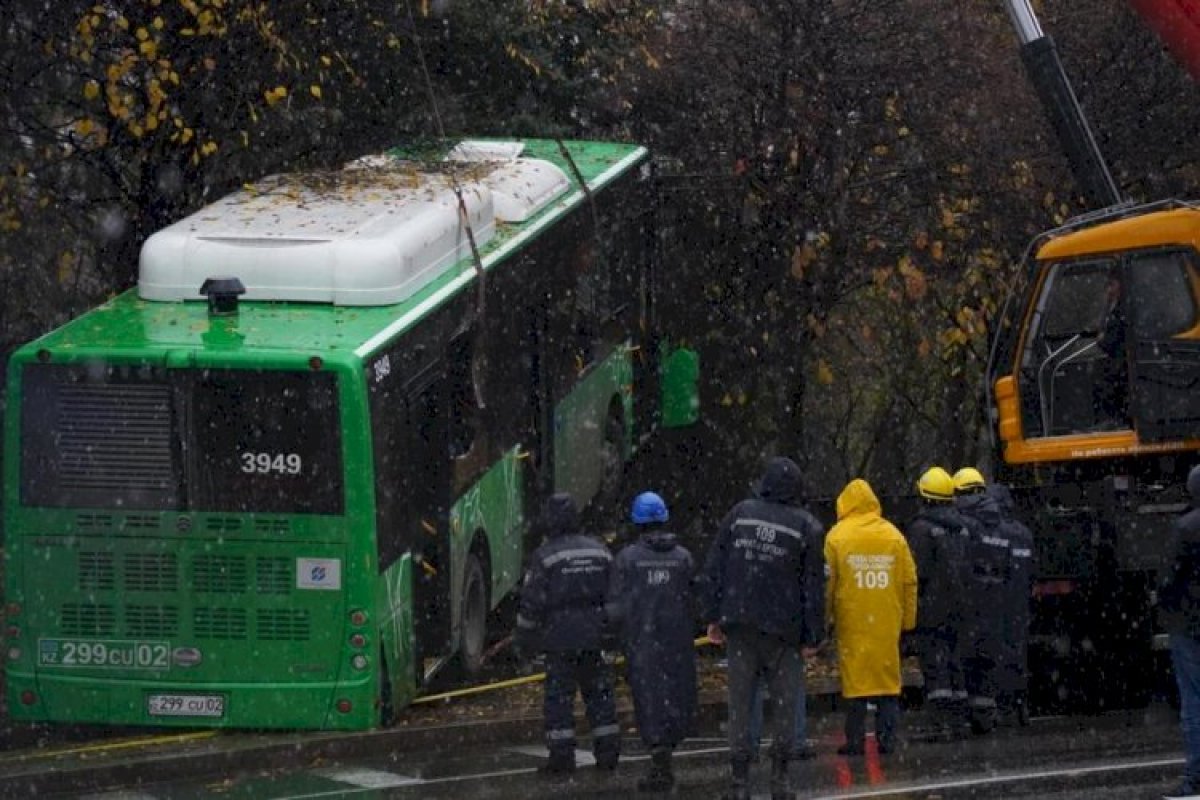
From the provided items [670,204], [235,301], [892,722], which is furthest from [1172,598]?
[670,204]

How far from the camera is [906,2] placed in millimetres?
21031

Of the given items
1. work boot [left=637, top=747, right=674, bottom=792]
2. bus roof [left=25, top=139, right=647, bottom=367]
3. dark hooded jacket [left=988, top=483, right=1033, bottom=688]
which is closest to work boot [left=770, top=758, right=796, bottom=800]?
work boot [left=637, top=747, right=674, bottom=792]

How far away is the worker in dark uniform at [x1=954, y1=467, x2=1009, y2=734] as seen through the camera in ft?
46.3

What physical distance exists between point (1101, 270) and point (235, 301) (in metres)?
6.18

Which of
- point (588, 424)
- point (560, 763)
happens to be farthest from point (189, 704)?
point (588, 424)

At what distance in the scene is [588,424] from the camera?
20.4 metres

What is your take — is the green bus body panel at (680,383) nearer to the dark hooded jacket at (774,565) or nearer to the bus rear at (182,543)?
the bus rear at (182,543)

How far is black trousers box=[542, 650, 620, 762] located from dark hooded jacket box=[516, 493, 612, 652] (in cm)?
12

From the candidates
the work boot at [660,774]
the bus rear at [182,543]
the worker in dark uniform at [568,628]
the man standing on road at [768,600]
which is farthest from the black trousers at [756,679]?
the bus rear at [182,543]

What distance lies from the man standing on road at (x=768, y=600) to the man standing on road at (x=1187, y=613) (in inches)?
70.2

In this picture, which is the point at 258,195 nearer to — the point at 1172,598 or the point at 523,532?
the point at 523,532

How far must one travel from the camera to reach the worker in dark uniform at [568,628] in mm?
12984

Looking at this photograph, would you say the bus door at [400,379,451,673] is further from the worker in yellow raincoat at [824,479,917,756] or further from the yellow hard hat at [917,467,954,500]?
the yellow hard hat at [917,467,954,500]

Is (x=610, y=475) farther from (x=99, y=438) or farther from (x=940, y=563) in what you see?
(x=99, y=438)
